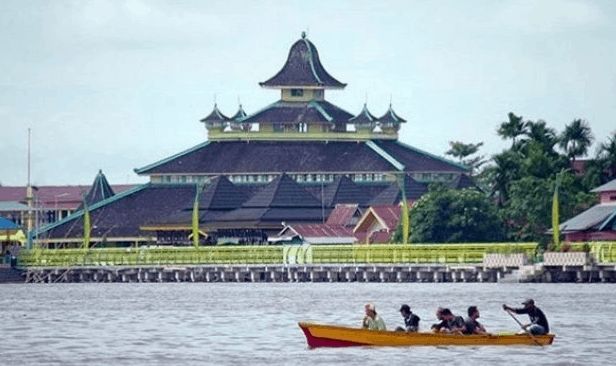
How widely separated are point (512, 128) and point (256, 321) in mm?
74861

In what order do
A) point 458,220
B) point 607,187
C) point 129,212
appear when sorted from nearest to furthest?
1. point 607,187
2. point 458,220
3. point 129,212

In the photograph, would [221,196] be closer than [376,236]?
No

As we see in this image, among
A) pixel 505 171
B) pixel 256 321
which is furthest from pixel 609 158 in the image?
pixel 256 321

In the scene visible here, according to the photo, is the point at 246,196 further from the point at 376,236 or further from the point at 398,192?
the point at 376,236

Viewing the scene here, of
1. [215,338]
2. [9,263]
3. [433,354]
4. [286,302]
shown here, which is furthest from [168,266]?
[433,354]

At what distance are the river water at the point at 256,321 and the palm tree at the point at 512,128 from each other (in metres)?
28.5

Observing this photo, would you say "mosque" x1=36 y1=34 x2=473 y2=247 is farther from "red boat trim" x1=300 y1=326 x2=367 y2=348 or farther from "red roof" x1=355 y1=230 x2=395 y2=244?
"red boat trim" x1=300 y1=326 x2=367 y2=348

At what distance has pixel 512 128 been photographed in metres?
176

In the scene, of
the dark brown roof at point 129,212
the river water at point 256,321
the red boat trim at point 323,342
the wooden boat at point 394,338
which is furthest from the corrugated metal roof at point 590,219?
the red boat trim at point 323,342

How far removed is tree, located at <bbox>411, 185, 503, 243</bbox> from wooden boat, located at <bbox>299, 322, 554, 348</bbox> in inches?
3095

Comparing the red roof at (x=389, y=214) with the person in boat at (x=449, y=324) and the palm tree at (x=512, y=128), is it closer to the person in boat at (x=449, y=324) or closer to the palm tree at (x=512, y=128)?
the palm tree at (x=512, y=128)

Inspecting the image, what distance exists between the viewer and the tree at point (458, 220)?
161 metres

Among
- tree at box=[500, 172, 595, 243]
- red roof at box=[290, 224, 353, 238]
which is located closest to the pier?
tree at box=[500, 172, 595, 243]

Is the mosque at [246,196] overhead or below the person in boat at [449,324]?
overhead
